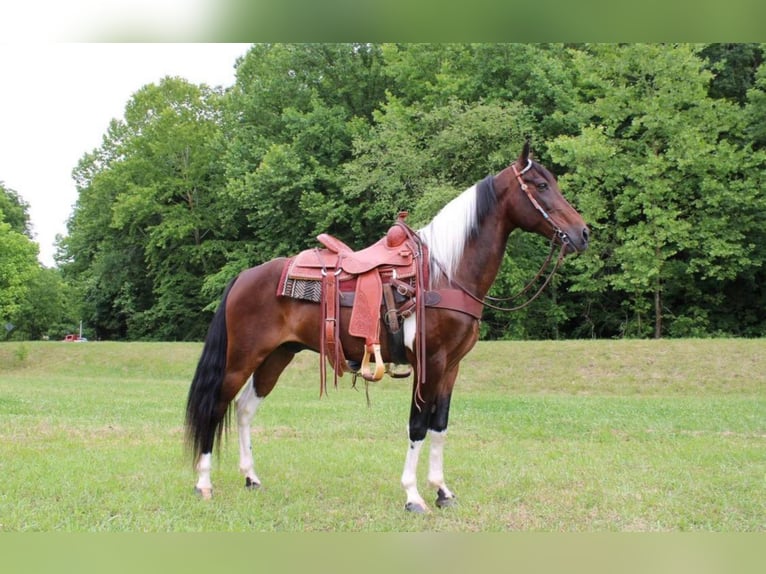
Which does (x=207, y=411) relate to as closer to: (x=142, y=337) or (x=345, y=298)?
(x=345, y=298)

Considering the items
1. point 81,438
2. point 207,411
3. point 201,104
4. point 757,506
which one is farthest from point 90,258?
point 757,506

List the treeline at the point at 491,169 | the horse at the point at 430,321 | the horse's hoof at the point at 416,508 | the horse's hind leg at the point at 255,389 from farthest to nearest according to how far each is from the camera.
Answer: the treeline at the point at 491,169 < the horse's hind leg at the point at 255,389 < the horse at the point at 430,321 < the horse's hoof at the point at 416,508

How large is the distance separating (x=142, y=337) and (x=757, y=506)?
32.1m

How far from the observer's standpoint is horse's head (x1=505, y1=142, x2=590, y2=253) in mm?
4586

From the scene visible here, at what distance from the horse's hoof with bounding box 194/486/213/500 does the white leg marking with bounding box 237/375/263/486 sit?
38cm

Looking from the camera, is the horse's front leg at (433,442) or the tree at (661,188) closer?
the horse's front leg at (433,442)

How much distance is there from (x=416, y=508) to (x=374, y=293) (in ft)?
5.30

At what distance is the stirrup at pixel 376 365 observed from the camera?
15.3ft

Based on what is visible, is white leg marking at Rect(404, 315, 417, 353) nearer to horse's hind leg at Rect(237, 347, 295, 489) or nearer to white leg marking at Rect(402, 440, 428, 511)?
white leg marking at Rect(402, 440, 428, 511)

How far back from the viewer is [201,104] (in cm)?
3522

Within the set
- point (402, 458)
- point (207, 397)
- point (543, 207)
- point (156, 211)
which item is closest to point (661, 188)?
point (402, 458)

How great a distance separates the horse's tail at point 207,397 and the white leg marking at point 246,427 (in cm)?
20

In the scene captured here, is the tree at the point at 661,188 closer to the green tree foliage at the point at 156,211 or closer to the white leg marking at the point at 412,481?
the green tree foliage at the point at 156,211

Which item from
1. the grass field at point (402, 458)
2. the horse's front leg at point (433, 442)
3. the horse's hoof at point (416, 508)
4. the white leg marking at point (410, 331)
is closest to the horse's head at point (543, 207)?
the white leg marking at point (410, 331)
